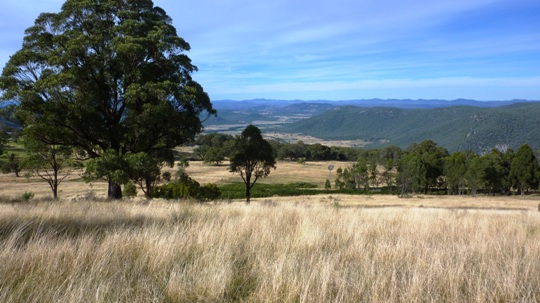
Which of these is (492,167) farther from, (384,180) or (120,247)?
(120,247)

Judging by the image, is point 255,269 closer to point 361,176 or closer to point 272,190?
point 272,190

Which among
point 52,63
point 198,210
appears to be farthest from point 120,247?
point 52,63

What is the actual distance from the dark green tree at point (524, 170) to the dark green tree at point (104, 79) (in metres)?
77.2

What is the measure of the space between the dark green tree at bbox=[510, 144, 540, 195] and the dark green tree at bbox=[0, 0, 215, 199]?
77.2 meters

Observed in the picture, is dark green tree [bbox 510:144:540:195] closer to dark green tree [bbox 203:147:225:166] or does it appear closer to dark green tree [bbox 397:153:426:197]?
dark green tree [bbox 397:153:426:197]

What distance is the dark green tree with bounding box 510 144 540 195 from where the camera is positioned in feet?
230

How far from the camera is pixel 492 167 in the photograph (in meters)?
70.6

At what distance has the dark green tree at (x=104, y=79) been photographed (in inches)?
524

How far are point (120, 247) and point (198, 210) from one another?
3.80 meters

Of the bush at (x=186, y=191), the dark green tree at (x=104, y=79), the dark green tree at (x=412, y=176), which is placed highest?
the dark green tree at (x=104, y=79)

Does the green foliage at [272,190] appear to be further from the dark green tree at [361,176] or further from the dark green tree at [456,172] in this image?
the dark green tree at [456,172]

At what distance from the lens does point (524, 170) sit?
6994 centimetres

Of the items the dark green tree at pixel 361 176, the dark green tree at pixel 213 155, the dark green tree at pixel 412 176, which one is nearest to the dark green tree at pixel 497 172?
the dark green tree at pixel 412 176

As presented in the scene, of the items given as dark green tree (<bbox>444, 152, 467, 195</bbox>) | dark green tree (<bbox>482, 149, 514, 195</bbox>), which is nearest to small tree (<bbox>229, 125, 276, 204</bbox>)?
dark green tree (<bbox>482, 149, 514, 195</bbox>)
